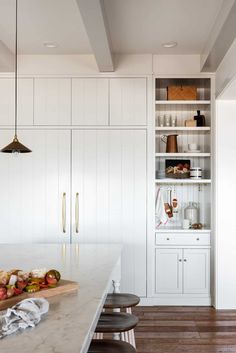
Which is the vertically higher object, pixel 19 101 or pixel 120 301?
pixel 19 101

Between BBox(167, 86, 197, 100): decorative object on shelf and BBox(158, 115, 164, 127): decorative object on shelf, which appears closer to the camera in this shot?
BBox(167, 86, 197, 100): decorative object on shelf

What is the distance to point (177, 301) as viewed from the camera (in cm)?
489

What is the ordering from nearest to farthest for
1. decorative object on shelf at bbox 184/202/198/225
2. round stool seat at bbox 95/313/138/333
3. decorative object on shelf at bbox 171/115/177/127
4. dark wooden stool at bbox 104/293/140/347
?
round stool seat at bbox 95/313/138/333, dark wooden stool at bbox 104/293/140/347, decorative object on shelf at bbox 184/202/198/225, decorative object on shelf at bbox 171/115/177/127

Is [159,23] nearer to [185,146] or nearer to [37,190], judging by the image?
[185,146]

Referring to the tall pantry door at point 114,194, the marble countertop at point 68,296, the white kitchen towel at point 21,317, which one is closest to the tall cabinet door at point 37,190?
the tall pantry door at point 114,194

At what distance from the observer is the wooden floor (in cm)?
355

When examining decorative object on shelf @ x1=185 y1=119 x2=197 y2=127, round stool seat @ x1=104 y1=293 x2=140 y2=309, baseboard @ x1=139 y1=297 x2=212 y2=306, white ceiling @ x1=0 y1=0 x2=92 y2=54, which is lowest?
baseboard @ x1=139 y1=297 x2=212 y2=306

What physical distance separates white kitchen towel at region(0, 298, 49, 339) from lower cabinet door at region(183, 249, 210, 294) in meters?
3.43

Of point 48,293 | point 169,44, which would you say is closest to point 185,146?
point 169,44

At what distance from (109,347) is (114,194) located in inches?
115

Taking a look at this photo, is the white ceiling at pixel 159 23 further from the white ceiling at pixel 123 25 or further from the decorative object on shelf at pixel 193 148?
the decorative object on shelf at pixel 193 148

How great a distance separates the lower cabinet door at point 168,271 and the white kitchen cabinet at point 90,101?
5.53ft

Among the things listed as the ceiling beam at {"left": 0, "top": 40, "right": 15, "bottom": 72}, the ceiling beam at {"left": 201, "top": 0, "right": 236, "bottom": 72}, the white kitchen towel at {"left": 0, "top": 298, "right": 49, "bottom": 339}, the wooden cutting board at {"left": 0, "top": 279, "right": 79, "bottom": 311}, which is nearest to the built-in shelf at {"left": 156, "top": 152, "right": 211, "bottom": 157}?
the ceiling beam at {"left": 201, "top": 0, "right": 236, "bottom": 72}

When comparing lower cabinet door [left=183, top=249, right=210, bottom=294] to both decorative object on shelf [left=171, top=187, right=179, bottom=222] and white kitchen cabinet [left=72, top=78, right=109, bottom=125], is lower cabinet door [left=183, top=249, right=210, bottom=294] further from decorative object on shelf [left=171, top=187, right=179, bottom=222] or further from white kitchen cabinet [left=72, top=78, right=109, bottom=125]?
white kitchen cabinet [left=72, top=78, right=109, bottom=125]
